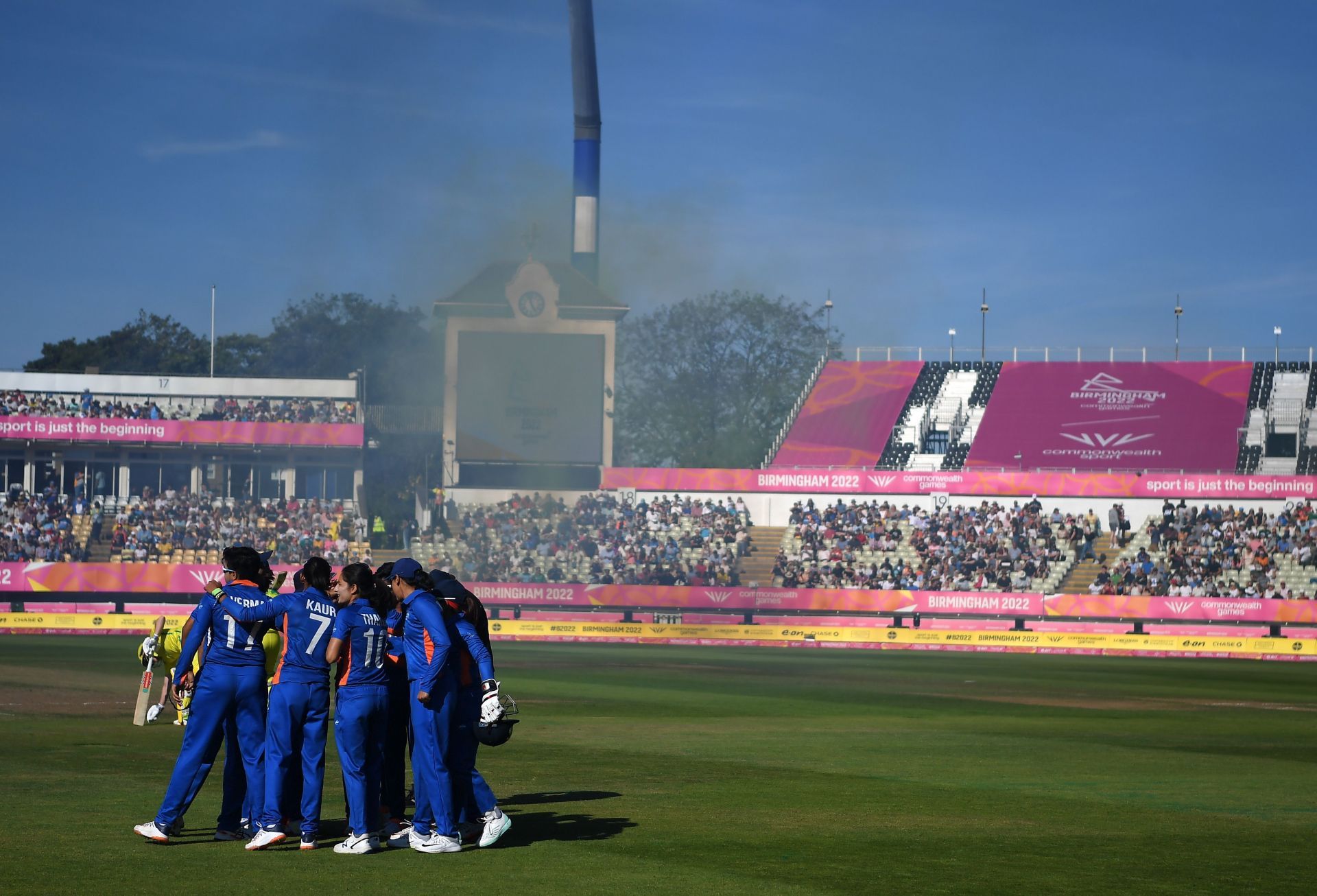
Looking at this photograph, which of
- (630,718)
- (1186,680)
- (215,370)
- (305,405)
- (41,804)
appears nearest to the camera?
(41,804)

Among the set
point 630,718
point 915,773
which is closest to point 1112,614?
point 630,718

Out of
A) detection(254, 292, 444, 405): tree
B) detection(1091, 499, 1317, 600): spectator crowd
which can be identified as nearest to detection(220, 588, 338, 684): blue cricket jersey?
detection(1091, 499, 1317, 600): spectator crowd

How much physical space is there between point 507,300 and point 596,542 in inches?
562

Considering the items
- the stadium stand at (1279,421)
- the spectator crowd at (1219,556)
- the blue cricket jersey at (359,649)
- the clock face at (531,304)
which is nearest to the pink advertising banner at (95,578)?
the clock face at (531,304)

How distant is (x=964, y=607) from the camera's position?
49.3 metres

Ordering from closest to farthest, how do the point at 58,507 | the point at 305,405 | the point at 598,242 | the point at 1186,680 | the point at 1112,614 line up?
the point at 1186,680 < the point at 1112,614 < the point at 58,507 < the point at 305,405 < the point at 598,242

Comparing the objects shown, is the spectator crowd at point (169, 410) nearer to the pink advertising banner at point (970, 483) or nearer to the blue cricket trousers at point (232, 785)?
the pink advertising banner at point (970, 483)

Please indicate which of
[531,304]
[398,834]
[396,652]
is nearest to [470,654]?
[396,652]

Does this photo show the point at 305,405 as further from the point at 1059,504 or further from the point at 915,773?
the point at 915,773

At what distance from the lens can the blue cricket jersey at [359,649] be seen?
1119 cm

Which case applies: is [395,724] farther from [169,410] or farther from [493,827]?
[169,410]

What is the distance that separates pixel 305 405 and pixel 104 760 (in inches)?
2016

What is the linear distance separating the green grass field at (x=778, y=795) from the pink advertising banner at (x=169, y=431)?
33.0m

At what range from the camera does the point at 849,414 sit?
2793 inches
